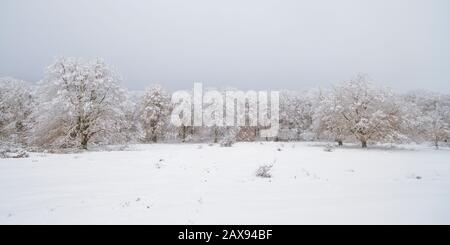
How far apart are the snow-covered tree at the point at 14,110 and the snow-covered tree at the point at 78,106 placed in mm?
5865

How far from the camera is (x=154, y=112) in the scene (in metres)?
58.6

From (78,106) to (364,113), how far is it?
30715mm

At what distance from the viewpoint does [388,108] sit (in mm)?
35344

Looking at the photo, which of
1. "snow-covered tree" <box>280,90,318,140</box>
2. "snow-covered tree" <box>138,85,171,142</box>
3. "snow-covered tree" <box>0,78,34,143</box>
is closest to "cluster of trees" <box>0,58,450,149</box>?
"snow-covered tree" <box>0,78,34,143</box>

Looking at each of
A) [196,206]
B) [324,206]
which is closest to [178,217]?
[196,206]

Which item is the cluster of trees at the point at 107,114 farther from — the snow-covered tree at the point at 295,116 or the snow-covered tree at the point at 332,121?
the snow-covered tree at the point at 295,116

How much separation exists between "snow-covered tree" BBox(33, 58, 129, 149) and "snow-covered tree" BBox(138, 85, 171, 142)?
2499 cm

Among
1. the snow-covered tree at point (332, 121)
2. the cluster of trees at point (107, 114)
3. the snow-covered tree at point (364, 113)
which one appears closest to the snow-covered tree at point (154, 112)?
the cluster of trees at point (107, 114)

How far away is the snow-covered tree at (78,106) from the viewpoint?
30688mm

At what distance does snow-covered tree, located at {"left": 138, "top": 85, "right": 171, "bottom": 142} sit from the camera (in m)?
59.2

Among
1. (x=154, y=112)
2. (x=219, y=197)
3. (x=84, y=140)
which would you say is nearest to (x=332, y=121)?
(x=84, y=140)

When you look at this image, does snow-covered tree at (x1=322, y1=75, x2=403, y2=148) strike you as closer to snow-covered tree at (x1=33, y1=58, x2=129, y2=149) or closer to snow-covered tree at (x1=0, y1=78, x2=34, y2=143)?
snow-covered tree at (x1=33, y1=58, x2=129, y2=149)

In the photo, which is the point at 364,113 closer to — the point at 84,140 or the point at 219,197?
the point at 84,140
